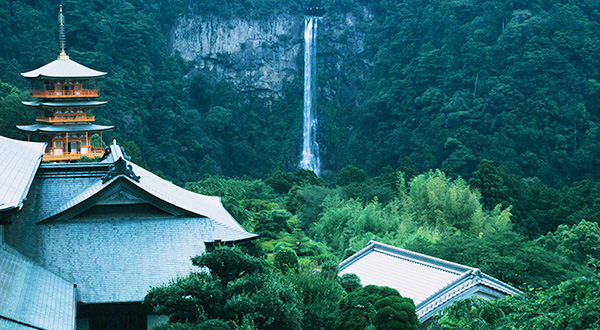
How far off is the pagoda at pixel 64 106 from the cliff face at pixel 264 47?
36498 millimetres

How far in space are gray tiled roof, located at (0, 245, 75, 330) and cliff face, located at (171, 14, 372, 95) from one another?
2331 inches

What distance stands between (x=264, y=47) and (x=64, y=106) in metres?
39.7

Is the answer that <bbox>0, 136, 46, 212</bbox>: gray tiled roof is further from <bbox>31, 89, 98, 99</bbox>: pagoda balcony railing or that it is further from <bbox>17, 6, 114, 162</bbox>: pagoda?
<bbox>31, 89, 98, 99</bbox>: pagoda balcony railing

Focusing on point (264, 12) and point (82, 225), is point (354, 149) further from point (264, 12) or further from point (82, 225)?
point (82, 225)

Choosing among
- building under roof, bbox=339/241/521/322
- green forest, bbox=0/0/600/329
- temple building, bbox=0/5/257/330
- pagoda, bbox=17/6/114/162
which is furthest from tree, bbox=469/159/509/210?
temple building, bbox=0/5/257/330

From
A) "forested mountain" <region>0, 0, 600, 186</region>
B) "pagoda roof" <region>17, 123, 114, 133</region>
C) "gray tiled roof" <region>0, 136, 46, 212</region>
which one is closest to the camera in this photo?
"gray tiled roof" <region>0, 136, 46, 212</region>

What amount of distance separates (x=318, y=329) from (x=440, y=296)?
2.39 meters

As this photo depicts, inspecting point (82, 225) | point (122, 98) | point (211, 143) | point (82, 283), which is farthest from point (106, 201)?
point (211, 143)

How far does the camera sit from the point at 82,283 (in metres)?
11.0

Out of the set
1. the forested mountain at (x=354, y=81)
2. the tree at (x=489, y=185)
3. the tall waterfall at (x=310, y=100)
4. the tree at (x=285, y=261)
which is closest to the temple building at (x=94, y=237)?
the tree at (x=285, y=261)

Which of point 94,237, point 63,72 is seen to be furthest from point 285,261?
point 63,72

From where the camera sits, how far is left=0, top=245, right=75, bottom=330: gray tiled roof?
8609 millimetres

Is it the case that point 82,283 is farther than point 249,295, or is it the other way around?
point 82,283

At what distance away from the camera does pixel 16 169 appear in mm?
11852
